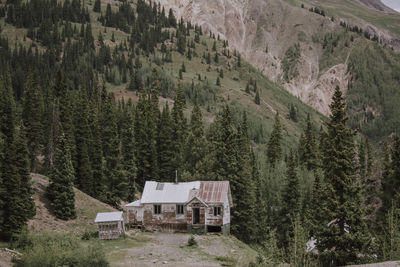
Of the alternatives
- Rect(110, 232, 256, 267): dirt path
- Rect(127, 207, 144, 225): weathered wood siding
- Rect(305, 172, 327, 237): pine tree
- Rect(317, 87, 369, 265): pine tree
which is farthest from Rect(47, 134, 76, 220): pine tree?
Rect(317, 87, 369, 265): pine tree

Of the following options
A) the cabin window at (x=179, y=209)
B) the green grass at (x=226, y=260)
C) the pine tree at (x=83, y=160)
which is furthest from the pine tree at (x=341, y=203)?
the pine tree at (x=83, y=160)

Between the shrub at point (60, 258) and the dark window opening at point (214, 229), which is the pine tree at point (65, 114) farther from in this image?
the shrub at point (60, 258)

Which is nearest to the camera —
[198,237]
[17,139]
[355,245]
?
[355,245]

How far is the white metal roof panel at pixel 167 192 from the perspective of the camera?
50875 millimetres

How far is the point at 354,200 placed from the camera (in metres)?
30.3

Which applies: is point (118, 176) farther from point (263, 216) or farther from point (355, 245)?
point (355, 245)

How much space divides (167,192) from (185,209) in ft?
11.2

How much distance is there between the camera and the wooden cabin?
4966 centimetres

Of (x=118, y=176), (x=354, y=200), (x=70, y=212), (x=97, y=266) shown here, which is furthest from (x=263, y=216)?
(x=97, y=266)

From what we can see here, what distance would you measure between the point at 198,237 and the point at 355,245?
21.3 meters

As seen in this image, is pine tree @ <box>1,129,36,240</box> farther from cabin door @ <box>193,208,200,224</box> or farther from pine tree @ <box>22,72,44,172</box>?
pine tree @ <box>22,72,44,172</box>

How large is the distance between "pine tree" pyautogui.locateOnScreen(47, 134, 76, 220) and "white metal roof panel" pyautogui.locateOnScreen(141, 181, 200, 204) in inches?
342

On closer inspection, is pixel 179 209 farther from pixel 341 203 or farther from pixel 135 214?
pixel 341 203

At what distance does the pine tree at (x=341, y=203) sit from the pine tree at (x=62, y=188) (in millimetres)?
30357
